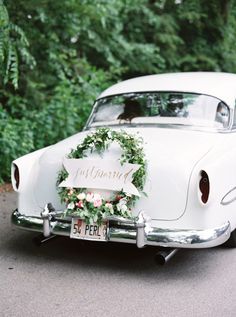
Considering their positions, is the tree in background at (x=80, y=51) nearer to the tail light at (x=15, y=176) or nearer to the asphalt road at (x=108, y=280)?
the tail light at (x=15, y=176)

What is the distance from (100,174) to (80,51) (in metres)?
7.56

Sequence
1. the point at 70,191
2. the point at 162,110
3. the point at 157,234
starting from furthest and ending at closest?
the point at 162,110, the point at 70,191, the point at 157,234

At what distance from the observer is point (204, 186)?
423 centimetres

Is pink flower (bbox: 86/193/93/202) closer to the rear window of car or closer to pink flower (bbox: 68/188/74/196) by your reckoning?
pink flower (bbox: 68/188/74/196)

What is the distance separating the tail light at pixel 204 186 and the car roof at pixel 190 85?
141cm

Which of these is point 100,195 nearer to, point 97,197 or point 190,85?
point 97,197

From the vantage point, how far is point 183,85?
563cm

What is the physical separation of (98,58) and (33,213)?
797cm

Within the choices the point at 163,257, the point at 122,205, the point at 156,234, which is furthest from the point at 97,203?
the point at 163,257

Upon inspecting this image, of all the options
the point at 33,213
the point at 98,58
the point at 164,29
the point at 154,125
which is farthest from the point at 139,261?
the point at 164,29

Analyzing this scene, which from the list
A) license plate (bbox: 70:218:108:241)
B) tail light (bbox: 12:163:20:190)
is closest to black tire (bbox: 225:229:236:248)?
license plate (bbox: 70:218:108:241)

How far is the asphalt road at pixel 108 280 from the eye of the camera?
3742 millimetres

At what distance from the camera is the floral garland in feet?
14.0

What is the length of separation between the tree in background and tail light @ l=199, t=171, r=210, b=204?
10.3 feet
